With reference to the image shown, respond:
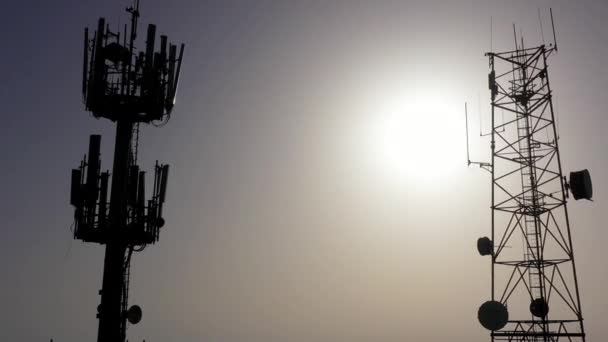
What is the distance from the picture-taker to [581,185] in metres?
40.8

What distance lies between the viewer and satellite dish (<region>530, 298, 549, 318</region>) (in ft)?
135

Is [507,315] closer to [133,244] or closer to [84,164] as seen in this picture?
[133,244]

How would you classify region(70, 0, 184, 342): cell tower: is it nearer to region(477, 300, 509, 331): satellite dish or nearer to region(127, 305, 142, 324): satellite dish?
region(127, 305, 142, 324): satellite dish

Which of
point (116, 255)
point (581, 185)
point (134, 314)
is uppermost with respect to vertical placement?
point (581, 185)

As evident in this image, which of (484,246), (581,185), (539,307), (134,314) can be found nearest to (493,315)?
(539,307)

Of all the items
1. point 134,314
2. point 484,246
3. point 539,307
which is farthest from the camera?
point 484,246

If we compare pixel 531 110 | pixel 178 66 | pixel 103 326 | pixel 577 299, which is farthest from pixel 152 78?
pixel 577 299

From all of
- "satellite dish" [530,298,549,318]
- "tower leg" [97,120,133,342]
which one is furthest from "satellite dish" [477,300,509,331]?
"tower leg" [97,120,133,342]

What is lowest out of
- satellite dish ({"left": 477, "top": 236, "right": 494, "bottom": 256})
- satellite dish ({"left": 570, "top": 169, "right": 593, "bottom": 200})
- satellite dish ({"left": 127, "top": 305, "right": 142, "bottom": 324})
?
satellite dish ({"left": 127, "top": 305, "right": 142, "bottom": 324})

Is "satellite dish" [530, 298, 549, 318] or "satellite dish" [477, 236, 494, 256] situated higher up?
"satellite dish" [477, 236, 494, 256]

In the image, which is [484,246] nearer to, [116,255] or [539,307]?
→ [539,307]

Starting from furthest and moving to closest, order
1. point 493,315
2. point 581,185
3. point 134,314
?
point 581,185
point 493,315
point 134,314

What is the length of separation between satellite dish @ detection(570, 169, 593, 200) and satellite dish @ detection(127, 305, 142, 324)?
92.5 ft

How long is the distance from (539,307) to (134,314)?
2582 cm
